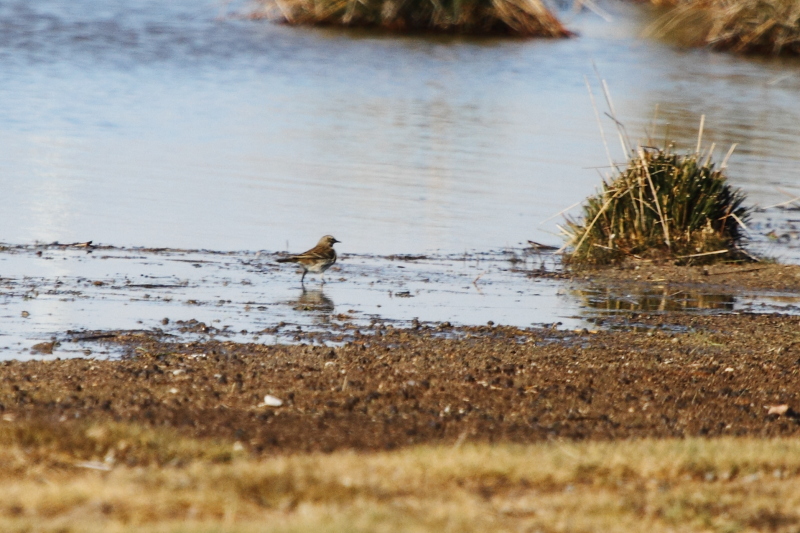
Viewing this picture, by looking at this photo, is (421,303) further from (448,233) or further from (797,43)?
(797,43)

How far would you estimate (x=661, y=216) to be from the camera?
14.3 meters

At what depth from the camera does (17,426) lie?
22.3ft

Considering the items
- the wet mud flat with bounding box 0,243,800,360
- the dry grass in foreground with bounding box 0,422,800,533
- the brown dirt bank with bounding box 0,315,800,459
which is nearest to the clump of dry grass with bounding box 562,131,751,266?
the wet mud flat with bounding box 0,243,800,360

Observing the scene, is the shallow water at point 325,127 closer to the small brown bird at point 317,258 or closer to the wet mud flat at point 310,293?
the wet mud flat at point 310,293

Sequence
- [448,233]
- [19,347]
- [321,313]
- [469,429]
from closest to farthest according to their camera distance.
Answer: [469,429] < [19,347] < [321,313] < [448,233]

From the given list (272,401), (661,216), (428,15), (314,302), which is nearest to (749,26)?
(428,15)

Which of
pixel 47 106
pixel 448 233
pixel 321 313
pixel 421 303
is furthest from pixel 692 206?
pixel 47 106

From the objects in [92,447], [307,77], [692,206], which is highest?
[307,77]

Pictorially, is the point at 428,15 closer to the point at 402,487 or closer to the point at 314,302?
the point at 314,302

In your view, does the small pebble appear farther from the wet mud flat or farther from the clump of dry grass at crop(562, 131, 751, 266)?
the clump of dry grass at crop(562, 131, 751, 266)

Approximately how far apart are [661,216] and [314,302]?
450 cm

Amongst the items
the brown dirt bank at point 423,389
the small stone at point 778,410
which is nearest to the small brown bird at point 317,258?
the brown dirt bank at point 423,389

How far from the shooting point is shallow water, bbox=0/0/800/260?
16.0 meters

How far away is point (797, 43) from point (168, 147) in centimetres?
2245
